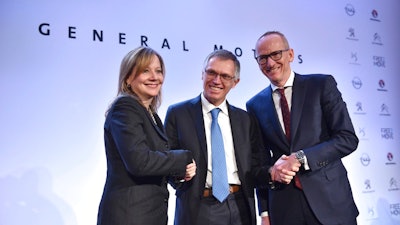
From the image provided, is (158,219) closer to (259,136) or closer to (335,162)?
(259,136)

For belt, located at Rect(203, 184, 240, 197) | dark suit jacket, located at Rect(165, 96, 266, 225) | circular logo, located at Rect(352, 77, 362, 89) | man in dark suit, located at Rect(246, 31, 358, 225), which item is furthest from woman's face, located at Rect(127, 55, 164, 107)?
circular logo, located at Rect(352, 77, 362, 89)

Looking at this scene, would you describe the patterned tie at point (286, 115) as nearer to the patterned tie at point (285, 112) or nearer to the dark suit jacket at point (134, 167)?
the patterned tie at point (285, 112)

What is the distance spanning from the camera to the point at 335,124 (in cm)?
217

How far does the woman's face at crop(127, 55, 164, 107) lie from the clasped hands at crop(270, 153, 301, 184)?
0.75 metres

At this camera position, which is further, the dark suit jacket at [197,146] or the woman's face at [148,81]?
the dark suit jacket at [197,146]

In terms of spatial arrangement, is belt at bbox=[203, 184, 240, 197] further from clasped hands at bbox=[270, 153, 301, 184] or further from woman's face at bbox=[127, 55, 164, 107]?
woman's face at bbox=[127, 55, 164, 107]

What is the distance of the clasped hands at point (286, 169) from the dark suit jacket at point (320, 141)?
8cm

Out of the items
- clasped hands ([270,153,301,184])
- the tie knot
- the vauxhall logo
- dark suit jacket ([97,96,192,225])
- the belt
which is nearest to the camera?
dark suit jacket ([97,96,192,225])

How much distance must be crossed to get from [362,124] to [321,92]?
7.10 ft

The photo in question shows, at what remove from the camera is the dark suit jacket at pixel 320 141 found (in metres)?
2.10

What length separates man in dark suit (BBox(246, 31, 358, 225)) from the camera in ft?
6.84

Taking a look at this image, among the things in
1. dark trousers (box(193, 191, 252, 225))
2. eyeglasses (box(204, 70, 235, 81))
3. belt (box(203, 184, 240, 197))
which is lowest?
dark trousers (box(193, 191, 252, 225))

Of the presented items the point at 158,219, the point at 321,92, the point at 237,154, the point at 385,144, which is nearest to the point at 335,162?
the point at 321,92

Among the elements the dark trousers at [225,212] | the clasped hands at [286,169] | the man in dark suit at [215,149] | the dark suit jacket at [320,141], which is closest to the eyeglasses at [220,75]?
the man in dark suit at [215,149]
